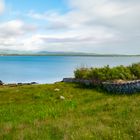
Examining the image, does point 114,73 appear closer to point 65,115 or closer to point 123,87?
point 123,87

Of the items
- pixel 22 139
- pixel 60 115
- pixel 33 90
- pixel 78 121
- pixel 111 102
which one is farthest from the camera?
pixel 33 90

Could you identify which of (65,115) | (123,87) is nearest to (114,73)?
(123,87)

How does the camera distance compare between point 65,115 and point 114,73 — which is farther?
point 114,73

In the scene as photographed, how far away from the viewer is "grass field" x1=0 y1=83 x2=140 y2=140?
1327cm

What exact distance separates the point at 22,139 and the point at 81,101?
10.6 m

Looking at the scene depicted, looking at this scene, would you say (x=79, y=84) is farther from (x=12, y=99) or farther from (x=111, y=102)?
(x=111, y=102)

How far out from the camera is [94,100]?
927 inches

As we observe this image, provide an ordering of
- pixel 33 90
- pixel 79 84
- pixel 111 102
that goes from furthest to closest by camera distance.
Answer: pixel 79 84, pixel 33 90, pixel 111 102

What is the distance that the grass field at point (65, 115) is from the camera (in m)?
13.3

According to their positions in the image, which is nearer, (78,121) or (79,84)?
(78,121)

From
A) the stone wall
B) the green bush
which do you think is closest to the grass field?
the stone wall

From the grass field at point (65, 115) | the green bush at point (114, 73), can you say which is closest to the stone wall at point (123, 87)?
the grass field at point (65, 115)

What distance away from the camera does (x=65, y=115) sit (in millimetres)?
18266

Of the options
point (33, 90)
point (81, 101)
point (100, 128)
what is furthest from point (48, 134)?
point (33, 90)
